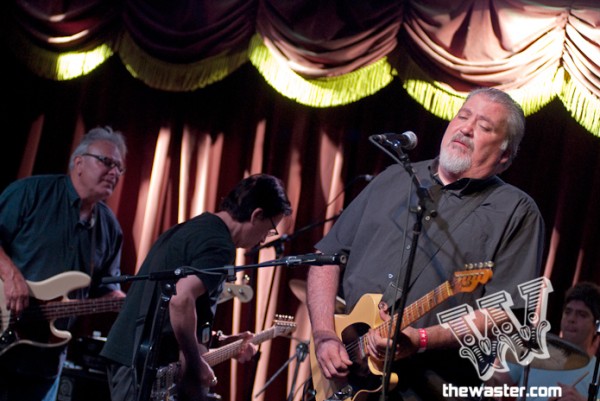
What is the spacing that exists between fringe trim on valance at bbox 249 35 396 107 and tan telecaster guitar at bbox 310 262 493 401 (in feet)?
6.74

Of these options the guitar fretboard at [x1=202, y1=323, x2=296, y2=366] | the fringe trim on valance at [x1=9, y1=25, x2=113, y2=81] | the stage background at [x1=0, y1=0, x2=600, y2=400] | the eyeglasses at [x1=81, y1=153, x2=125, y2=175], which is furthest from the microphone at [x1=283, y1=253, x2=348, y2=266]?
the fringe trim on valance at [x1=9, y1=25, x2=113, y2=81]

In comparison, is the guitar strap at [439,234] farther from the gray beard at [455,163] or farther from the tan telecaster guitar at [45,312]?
the tan telecaster guitar at [45,312]

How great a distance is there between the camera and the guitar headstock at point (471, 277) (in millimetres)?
2609

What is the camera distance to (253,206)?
3914mm

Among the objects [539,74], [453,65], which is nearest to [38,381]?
[453,65]

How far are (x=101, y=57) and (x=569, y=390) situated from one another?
3.59 meters

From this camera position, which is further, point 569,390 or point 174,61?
point 174,61

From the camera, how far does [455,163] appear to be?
3.03 m

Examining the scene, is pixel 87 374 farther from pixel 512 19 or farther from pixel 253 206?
pixel 512 19

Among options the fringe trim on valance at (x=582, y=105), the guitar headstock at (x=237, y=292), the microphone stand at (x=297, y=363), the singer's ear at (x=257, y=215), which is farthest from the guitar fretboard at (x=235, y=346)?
the fringe trim on valance at (x=582, y=105)

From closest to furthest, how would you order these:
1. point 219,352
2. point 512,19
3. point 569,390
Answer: point 569,390 → point 219,352 → point 512,19

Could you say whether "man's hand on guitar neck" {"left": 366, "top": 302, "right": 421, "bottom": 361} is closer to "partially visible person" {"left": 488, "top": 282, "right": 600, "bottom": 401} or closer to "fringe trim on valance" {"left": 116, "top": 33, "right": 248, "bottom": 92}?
"partially visible person" {"left": 488, "top": 282, "right": 600, "bottom": 401}

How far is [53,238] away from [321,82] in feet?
6.30

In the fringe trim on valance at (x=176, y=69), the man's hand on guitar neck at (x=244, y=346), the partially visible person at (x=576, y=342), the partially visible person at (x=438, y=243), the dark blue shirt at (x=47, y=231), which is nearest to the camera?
the partially visible person at (x=438, y=243)
